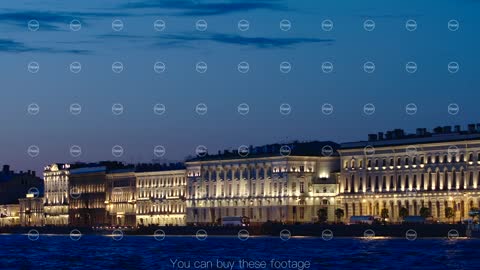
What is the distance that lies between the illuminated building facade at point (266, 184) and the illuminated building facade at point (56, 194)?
2593cm

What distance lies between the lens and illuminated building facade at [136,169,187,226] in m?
136

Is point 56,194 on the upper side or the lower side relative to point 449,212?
upper

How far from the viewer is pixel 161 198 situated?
456ft

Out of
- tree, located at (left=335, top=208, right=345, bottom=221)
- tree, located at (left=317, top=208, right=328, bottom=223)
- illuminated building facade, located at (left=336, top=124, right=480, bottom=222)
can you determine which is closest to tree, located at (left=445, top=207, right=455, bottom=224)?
illuminated building facade, located at (left=336, top=124, right=480, bottom=222)

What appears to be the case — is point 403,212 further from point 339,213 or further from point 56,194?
point 56,194

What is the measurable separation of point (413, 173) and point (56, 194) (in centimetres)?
5602

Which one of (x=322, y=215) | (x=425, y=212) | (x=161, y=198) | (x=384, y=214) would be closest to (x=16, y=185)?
(x=161, y=198)

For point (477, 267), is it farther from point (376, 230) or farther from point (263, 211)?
point (263, 211)

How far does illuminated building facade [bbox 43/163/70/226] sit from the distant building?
14149mm

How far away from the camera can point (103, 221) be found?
150 metres

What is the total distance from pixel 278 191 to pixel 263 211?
2.50 metres

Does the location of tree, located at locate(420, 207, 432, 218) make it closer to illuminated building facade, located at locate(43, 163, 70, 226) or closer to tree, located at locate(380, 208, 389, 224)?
tree, located at locate(380, 208, 389, 224)

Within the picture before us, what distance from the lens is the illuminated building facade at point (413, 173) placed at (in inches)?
4225

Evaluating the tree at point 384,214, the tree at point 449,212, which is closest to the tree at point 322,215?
the tree at point 384,214
